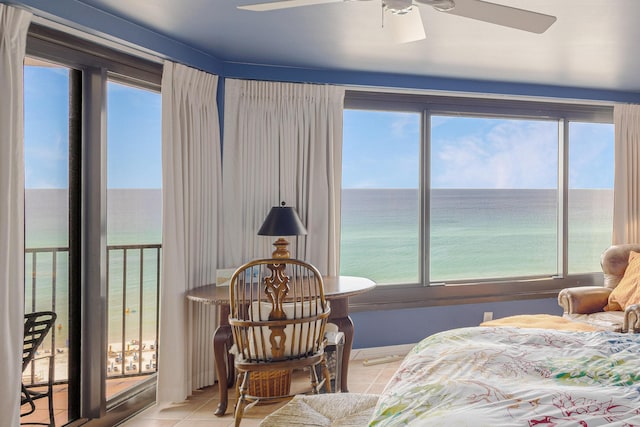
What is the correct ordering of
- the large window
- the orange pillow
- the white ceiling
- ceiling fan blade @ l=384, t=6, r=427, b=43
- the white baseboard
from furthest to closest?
the large window < the white baseboard < the orange pillow < the white ceiling < ceiling fan blade @ l=384, t=6, r=427, b=43

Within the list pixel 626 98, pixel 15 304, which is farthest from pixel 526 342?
pixel 626 98

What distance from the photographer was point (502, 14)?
2.07 m

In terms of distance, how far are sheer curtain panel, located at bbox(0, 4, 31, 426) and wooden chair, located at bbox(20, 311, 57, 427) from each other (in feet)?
1.19

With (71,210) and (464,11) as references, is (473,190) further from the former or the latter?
(71,210)

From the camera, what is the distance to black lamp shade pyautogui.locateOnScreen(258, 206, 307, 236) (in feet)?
11.8

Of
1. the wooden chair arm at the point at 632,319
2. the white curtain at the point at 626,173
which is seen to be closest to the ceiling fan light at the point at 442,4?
the wooden chair arm at the point at 632,319

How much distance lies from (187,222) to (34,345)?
121 centimetres

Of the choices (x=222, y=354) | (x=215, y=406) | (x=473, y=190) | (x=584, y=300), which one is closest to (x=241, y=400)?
(x=222, y=354)

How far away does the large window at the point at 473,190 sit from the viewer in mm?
4578

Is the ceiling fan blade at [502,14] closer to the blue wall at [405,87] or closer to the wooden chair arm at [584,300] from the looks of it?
the blue wall at [405,87]

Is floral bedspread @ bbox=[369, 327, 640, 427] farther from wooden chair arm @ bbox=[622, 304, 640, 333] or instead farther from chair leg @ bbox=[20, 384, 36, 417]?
chair leg @ bbox=[20, 384, 36, 417]

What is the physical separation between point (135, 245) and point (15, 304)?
4.83ft

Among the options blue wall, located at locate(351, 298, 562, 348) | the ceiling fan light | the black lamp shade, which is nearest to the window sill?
blue wall, located at locate(351, 298, 562, 348)

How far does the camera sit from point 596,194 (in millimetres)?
5215
